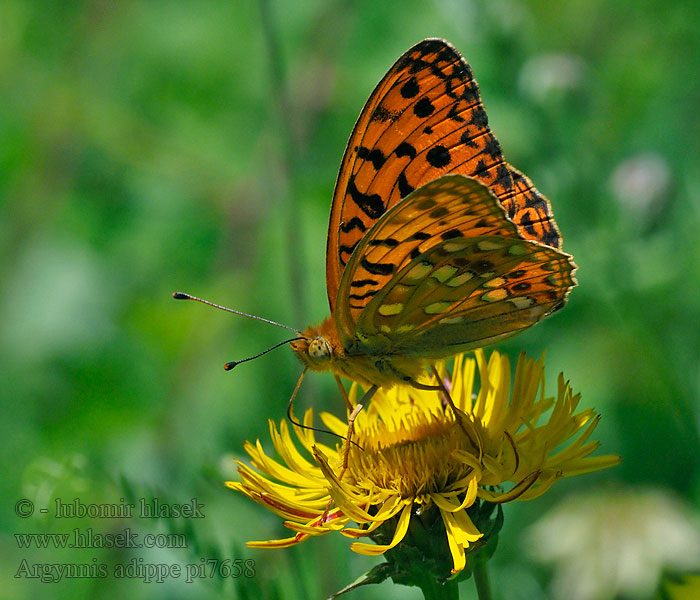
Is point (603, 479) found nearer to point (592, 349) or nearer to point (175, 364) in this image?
point (592, 349)

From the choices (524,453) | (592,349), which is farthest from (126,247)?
(524,453)

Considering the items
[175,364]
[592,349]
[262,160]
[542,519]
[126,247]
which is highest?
[262,160]

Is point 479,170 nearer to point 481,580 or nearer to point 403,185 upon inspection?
point 403,185

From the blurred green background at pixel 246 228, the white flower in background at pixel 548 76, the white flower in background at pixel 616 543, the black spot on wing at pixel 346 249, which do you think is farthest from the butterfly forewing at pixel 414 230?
the white flower in background at pixel 548 76

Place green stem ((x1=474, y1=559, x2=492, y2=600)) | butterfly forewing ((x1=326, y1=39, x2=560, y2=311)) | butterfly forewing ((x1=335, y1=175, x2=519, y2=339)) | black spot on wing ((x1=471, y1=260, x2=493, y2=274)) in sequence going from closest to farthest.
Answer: green stem ((x1=474, y1=559, x2=492, y2=600))
butterfly forewing ((x1=335, y1=175, x2=519, y2=339))
black spot on wing ((x1=471, y1=260, x2=493, y2=274))
butterfly forewing ((x1=326, y1=39, x2=560, y2=311))

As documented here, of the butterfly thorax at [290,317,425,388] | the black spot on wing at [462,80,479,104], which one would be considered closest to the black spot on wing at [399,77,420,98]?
the black spot on wing at [462,80,479,104]

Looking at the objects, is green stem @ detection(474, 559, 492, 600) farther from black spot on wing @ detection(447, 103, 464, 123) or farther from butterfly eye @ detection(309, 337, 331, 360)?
black spot on wing @ detection(447, 103, 464, 123)
